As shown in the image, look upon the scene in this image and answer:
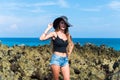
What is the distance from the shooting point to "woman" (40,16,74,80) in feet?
40.9

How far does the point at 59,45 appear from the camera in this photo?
1251cm

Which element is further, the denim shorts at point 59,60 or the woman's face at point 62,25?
the woman's face at point 62,25

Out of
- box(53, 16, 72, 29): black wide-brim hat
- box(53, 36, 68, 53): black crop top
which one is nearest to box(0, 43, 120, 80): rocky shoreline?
box(53, 36, 68, 53): black crop top

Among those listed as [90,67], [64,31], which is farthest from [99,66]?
[64,31]

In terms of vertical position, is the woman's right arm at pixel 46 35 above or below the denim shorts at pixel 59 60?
above

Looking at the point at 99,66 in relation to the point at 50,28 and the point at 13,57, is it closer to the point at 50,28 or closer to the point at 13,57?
the point at 13,57

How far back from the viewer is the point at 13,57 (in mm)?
18031

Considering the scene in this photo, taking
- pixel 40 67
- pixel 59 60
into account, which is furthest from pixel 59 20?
pixel 40 67

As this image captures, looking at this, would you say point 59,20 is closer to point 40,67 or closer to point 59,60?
point 59,60

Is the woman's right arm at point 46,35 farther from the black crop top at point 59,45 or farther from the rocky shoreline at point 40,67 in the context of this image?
the rocky shoreline at point 40,67

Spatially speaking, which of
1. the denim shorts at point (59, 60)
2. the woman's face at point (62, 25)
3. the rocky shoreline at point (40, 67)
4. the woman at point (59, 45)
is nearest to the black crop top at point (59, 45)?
the woman at point (59, 45)

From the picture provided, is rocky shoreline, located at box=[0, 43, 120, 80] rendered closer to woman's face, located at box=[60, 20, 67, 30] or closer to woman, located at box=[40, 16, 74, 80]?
woman, located at box=[40, 16, 74, 80]

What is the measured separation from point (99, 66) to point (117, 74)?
98.3 inches

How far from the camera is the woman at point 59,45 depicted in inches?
491
